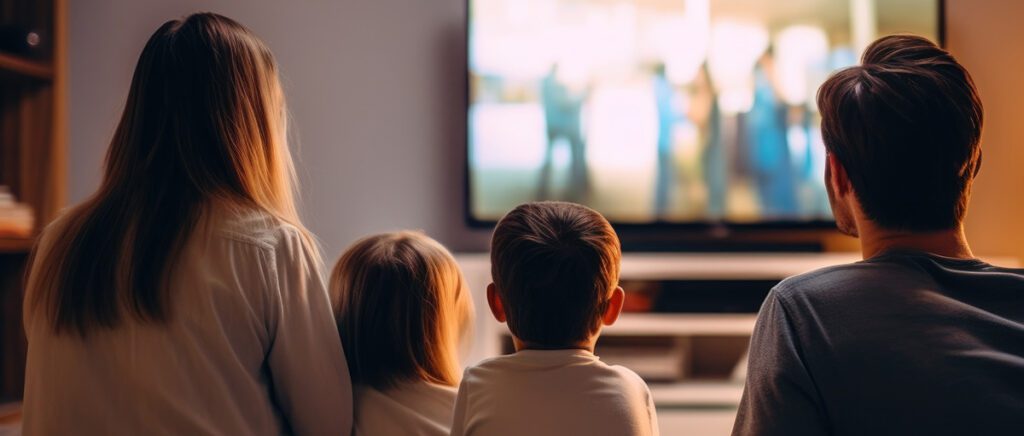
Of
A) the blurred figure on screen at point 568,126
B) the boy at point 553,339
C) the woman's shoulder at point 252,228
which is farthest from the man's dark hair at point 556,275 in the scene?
the blurred figure on screen at point 568,126

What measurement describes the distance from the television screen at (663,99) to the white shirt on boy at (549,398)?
2023mm

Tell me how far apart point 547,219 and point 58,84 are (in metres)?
2.22

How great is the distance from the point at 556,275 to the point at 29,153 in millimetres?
2265

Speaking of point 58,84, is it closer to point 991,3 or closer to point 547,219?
point 547,219

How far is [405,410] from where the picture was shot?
129 centimetres

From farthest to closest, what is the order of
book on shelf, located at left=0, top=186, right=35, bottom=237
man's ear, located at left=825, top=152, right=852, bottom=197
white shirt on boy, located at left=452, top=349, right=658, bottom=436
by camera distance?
book on shelf, located at left=0, top=186, right=35, bottom=237
white shirt on boy, located at left=452, top=349, right=658, bottom=436
man's ear, located at left=825, top=152, right=852, bottom=197

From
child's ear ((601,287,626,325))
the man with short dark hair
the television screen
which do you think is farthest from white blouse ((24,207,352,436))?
the television screen

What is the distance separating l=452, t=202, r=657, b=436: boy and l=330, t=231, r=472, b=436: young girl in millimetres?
118

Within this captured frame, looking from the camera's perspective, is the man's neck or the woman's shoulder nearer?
the man's neck

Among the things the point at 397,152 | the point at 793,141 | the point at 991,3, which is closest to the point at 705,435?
the point at 793,141

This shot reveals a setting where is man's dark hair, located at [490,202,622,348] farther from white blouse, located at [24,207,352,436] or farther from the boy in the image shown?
white blouse, located at [24,207,352,436]

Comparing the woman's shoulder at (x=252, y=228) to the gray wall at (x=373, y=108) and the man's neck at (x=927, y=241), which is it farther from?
the gray wall at (x=373, y=108)

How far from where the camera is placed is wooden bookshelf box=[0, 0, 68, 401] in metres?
2.87

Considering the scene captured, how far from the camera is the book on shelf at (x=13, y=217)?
2.70 meters
